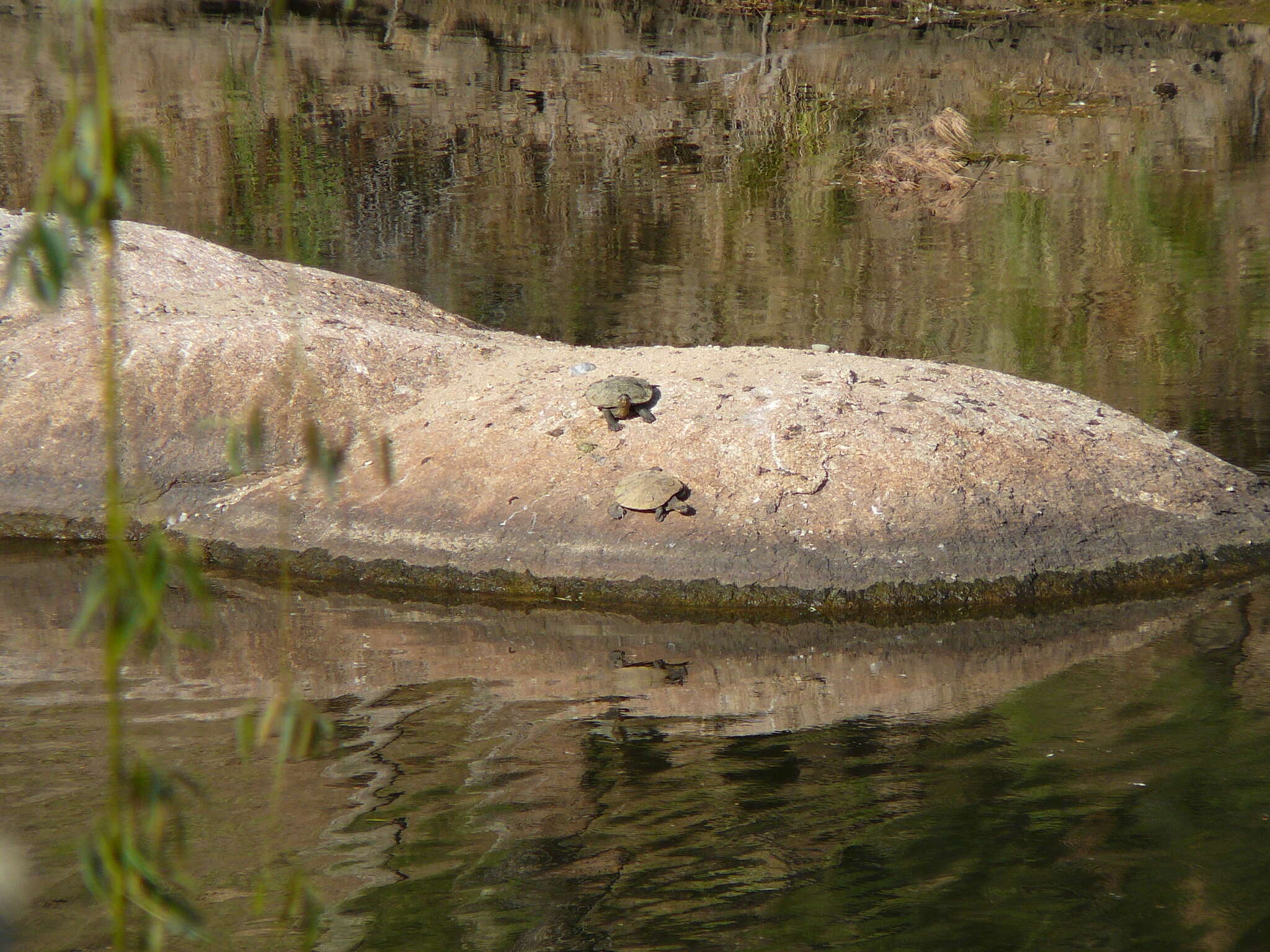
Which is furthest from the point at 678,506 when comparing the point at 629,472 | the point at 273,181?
the point at 273,181

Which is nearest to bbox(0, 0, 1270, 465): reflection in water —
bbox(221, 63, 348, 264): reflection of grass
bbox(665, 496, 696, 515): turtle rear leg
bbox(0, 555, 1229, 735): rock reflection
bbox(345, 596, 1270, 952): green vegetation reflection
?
bbox(221, 63, 348, 264): reflection of grass

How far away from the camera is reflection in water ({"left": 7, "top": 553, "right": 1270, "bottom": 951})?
3.90 metres

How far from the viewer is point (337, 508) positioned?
293 inches

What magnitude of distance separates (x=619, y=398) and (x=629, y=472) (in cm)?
44

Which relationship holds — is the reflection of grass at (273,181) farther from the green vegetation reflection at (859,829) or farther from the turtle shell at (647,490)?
the green vegetation reflection at (859,829)

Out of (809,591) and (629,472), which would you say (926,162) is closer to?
(629,472)

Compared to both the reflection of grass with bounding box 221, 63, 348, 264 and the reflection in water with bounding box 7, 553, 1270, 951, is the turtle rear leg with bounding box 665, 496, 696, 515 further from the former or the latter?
the reflection of grass with bounding box 221, 63, 348, 264

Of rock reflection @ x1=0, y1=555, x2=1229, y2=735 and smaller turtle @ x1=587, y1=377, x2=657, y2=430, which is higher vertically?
smaller turtle @ x1=587, y1=377, x2=657, y2=430

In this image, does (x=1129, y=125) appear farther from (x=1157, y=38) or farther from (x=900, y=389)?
(x=900, y=389)

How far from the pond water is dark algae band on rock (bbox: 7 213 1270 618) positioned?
1.07 feet

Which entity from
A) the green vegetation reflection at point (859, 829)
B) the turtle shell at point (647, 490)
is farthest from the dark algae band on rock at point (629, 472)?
the green vegetation reflection at point (859, 829)

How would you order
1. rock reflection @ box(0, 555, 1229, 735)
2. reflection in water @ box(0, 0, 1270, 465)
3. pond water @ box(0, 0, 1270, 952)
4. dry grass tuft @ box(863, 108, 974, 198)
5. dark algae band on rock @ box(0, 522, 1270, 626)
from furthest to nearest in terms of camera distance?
dry grass tuft @ box(863, 108, 974, 198)
reflection in water @ box(0, 0, 1270, 465)
dark algae band on rock @ box(0, 522, 1270, 626)
rock reflection @ box(0, 555, 1229, 735)
pond water @ box(0, 0, 1270, 952)

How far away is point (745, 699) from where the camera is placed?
5637 millimetres

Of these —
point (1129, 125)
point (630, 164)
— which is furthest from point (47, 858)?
point (1129, 125)
